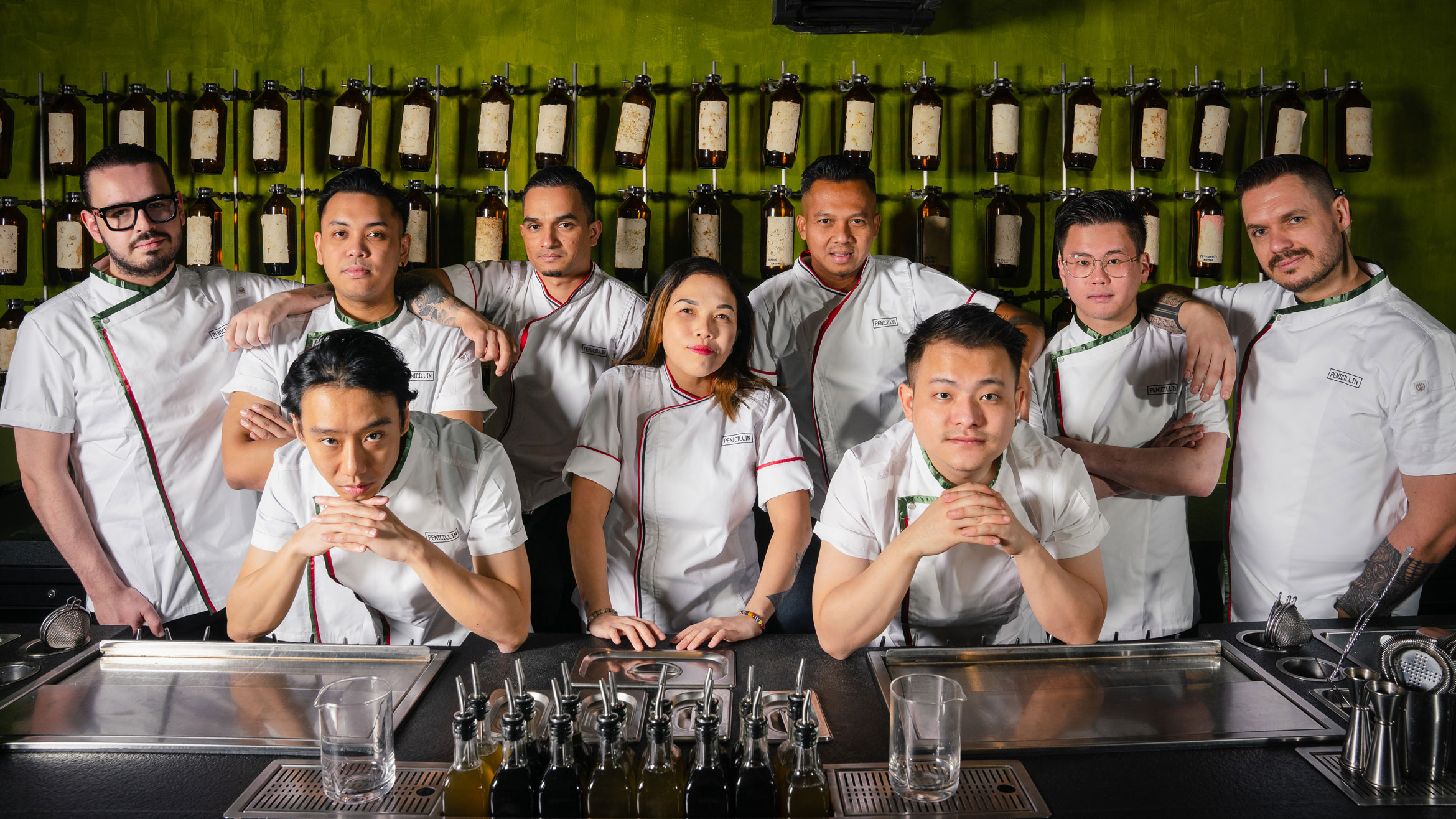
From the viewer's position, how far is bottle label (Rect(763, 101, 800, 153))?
296cm

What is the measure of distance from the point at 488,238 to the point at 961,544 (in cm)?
193

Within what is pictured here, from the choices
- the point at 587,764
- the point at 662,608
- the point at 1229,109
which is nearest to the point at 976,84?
the point at 1229,109

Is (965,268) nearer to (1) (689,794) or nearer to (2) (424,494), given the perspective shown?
(2) (424,494)

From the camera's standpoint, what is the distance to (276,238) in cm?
298

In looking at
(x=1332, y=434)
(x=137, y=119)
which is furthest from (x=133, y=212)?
(x=1332, y=434)

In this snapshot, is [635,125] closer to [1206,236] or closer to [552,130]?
[552,130]

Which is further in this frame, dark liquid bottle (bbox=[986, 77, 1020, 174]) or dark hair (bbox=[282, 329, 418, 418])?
dark liquid bottle (bbox=[986, 77, 1020, 174])

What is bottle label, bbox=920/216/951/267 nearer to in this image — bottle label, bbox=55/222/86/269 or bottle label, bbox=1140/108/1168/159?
bottle label, bbox=1140/108/1168/159

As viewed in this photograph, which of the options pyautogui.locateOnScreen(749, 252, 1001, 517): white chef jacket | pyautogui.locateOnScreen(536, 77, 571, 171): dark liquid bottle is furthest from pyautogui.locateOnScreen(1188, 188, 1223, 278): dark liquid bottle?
pyautogui.locateOnScreen(536, 77, 571, 171): dark liquid bottle

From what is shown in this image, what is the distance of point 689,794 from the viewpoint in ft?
3.53

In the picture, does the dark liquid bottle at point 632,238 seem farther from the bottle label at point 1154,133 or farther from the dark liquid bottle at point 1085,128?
the bottle label at point 1154,133

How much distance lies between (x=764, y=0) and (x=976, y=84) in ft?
2.48

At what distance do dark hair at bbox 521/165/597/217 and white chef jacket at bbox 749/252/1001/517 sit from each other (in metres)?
0.52

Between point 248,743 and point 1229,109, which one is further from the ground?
point 1229,109
